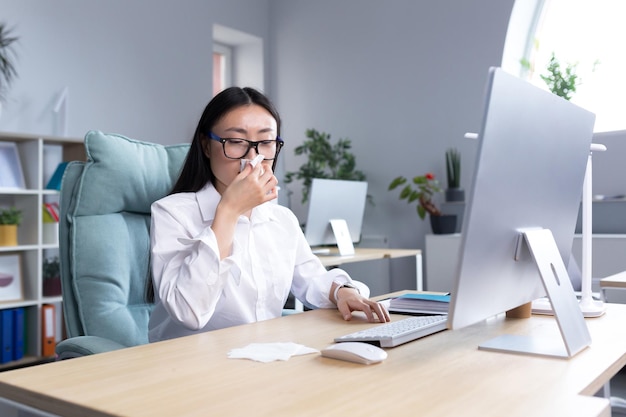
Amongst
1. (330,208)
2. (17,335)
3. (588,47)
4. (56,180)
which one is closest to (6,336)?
(17,335)

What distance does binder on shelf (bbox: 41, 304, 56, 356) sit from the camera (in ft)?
11.6

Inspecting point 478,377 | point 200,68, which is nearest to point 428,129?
point 200,68

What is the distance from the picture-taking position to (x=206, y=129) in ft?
5.35

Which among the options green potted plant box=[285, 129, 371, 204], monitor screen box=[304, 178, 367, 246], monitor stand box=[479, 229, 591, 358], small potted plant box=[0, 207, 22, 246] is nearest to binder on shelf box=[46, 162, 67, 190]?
small potted plant box=[0, 207, 22, 246]

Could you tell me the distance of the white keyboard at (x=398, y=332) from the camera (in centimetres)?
107

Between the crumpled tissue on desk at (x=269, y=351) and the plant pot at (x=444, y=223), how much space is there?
3.41 metres

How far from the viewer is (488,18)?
175 inches

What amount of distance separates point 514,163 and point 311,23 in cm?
478

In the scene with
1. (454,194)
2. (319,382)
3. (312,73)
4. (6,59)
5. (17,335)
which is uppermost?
(312,73)

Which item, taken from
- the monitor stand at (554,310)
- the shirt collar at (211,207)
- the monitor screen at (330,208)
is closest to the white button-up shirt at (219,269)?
the shirt collar at (211,207)

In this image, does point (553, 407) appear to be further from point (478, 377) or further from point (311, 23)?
point (311, 23)

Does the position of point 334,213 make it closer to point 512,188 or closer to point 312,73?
point 312,73

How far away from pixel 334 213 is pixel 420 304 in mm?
1997

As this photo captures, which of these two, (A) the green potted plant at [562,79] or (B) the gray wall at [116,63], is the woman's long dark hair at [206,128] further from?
(A) the green potted plant at [562,79]
